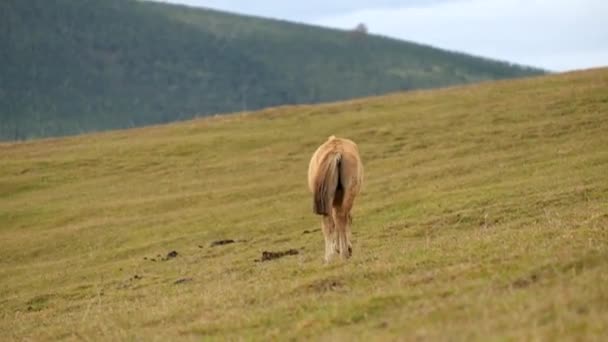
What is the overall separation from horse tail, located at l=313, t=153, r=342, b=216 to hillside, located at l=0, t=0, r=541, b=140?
122667mm

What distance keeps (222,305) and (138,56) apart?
536 feet

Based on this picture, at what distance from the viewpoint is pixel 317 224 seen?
29.2 metres

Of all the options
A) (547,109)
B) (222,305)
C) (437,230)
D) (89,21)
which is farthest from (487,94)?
(89,21)

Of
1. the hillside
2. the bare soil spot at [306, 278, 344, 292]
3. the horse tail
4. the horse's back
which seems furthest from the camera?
the hillside

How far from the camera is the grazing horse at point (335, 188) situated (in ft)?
61.1

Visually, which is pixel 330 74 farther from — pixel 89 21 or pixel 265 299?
pixel 265 299

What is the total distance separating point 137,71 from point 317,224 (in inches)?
5894

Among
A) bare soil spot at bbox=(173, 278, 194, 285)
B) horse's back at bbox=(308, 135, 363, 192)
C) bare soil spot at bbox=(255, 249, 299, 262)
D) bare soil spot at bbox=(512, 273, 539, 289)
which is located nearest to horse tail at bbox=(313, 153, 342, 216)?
horse's back at bbox=(308, 135, 363, 192)

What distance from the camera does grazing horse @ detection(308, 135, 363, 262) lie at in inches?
733

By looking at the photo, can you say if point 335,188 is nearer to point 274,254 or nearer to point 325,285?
point 325,285

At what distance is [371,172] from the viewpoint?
37156 mm

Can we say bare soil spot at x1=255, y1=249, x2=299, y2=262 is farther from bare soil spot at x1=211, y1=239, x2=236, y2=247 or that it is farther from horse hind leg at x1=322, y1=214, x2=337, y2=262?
horse hind leg at x1=322, y1=214, x2=337, y2=262

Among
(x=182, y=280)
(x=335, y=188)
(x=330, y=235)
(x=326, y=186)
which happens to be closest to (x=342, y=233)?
(x=330, y=235)

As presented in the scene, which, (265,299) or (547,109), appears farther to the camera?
(547,109)
